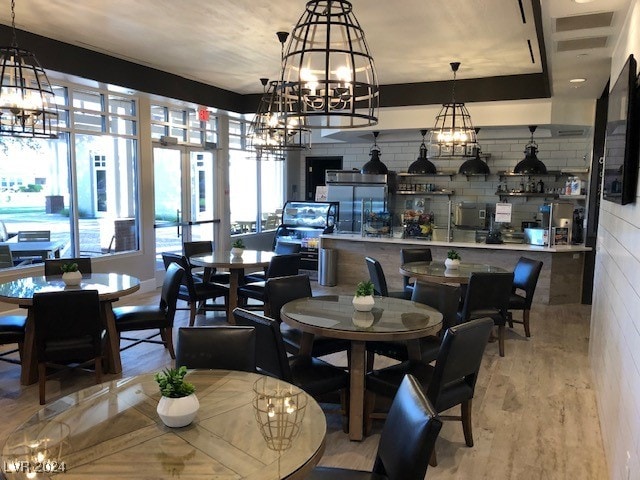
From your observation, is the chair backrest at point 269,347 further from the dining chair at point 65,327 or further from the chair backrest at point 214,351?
the dining chair at point 65,327

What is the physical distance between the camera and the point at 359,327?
9.75ft

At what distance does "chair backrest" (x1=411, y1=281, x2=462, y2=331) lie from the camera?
3.70 metres

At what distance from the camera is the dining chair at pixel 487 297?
433 cm

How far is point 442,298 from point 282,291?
1.23 metres

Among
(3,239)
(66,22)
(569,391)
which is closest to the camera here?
(569,391)

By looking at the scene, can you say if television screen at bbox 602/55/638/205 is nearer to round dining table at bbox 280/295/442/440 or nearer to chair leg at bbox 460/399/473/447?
round dining table at bbox 280/295/442/440

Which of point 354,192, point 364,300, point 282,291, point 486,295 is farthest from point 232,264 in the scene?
point 354,192

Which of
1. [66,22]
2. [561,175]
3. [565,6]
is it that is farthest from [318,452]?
[561,175]

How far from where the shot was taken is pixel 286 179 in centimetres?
1091

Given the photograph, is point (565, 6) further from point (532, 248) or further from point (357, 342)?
point (532, 248)

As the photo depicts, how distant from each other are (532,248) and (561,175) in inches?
112

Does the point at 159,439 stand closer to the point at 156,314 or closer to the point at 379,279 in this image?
the point at 156,314

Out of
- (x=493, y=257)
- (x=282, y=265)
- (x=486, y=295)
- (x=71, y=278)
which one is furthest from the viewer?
(x=493, y=257)

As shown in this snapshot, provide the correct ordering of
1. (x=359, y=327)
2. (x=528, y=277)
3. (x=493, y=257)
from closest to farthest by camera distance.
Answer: (x=359, y=327), (x=528, y=277), (x=493, y=257)
